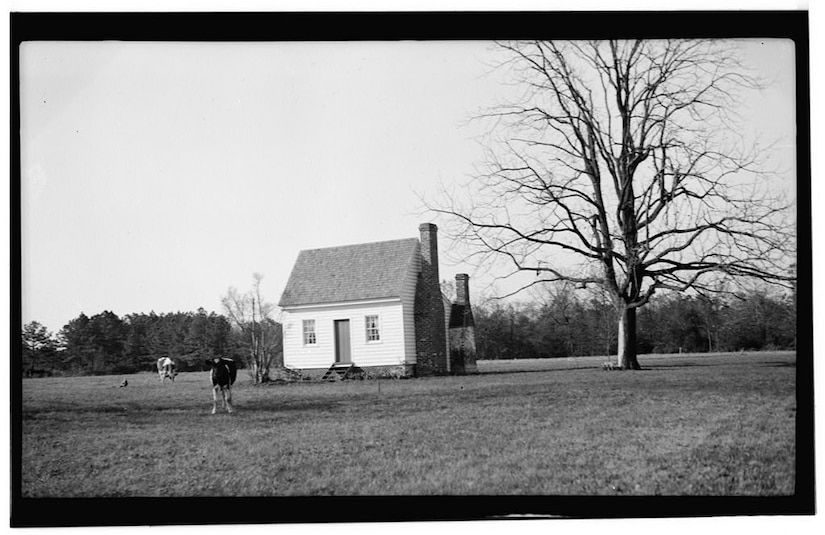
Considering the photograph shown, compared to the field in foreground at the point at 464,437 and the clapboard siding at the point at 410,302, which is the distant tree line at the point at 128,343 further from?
the clapboard siding at the point at 410,302

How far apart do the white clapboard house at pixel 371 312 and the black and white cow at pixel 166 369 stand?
5.11ft

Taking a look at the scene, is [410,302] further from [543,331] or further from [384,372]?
[543,331]

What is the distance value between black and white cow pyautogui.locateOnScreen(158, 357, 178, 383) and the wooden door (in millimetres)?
2193

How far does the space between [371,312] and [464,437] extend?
10.3ft

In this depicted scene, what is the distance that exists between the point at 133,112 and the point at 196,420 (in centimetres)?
350

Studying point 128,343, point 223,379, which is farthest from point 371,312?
point 128,343

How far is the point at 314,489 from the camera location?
25.5 feet

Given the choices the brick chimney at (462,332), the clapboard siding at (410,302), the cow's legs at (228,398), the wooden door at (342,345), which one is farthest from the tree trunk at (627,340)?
the cow's legs at (228,398)

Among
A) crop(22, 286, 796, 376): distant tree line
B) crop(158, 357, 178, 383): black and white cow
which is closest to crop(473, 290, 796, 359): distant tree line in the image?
crop(22, 286, 796, 376): distant tree line

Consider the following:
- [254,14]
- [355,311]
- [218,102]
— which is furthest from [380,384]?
[254,14]

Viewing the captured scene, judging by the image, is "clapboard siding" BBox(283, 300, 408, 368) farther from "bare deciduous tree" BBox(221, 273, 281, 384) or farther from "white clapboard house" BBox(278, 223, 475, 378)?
"bare deciduous tree" BBox(221, 273, 281, 384)

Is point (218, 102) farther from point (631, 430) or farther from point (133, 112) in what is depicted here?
point (631, 430)

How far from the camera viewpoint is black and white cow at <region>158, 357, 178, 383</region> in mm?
9375

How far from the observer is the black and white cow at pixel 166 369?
938 centimetres
